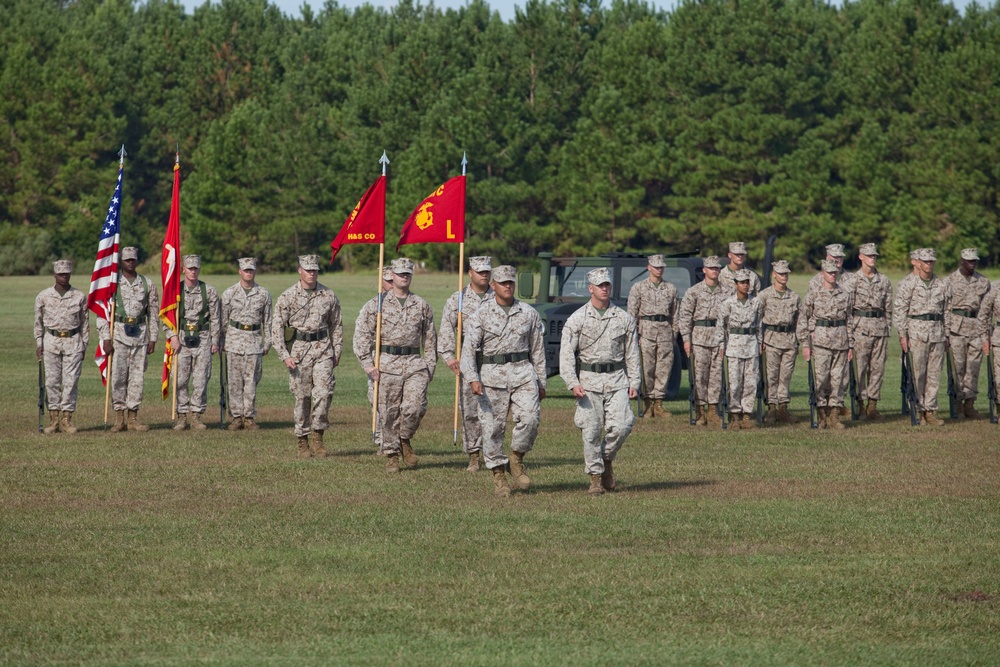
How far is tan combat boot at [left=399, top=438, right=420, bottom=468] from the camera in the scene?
16.1m

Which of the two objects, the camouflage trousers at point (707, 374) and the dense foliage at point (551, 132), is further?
the dense foliage at point (551, 132)

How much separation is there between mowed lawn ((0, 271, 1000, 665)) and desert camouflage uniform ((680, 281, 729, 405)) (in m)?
2.64

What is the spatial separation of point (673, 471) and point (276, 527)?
15.8 feet

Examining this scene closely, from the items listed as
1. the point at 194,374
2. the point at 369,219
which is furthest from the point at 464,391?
the point at 194,374

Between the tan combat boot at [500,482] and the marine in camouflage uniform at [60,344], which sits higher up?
the marine in camouflage uniform at [60,344]

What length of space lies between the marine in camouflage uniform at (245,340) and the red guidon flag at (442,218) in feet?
9.34

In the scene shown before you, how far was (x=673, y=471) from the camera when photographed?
15.8 metres

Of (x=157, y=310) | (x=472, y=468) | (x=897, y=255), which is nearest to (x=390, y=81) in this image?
(x=897, y=255)

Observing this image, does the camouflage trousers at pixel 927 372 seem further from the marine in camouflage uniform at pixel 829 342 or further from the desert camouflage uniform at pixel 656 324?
the desert camouflage uniform at pixel 656 324

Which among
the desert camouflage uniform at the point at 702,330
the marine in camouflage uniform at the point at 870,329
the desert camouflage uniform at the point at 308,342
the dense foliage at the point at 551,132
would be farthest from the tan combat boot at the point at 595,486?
the dense foliage at the point at 551,132

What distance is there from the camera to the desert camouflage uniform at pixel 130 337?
20.3m

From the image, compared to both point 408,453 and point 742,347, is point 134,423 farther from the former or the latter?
point 742,347

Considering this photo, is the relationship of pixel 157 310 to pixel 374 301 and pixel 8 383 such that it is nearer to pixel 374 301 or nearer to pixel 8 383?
pixel 374 301

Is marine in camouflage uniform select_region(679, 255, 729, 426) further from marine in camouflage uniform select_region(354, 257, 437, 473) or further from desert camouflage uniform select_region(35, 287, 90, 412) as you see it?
desert camouflage uniform select_region(35, 287, 90, 412)
